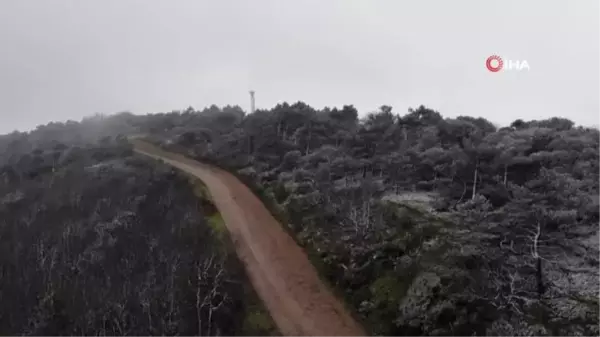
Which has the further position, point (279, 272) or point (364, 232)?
point (279, 272)

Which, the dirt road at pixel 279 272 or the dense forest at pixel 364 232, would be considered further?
the dirt road at pixel 279 272

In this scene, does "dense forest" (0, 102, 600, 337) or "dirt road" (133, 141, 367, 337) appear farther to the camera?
"dirt road" (133, 141, 367, 337)

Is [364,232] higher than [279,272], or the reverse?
[364,232]

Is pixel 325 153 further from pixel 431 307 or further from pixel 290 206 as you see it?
pixel 431 307

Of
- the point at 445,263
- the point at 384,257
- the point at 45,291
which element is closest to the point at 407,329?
the point at 445,263
